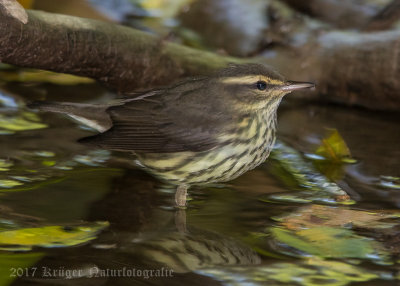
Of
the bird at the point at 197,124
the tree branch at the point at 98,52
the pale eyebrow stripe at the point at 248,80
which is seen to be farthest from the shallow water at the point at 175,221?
the pale eyebrow stripe at the point at 248,80

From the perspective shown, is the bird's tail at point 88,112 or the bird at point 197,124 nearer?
the bird at point 197,124

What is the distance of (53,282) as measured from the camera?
298cm

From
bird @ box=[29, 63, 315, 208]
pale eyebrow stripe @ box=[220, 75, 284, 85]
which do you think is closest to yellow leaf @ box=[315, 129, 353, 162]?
bird @ box=[29, 63, 315, 208]

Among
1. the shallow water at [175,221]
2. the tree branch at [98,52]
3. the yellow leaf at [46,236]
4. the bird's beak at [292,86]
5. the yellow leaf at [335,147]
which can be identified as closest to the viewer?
the shallow water at [175,221]

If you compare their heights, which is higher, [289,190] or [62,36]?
[62,36]

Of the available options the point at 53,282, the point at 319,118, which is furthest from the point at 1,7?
the point at 319,118

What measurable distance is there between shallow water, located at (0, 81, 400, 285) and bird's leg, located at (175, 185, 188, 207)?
5cm

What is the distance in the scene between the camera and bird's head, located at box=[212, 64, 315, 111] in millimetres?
4285

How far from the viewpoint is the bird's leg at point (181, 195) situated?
4048 millimetres

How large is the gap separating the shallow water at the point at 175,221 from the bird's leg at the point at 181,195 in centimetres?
5

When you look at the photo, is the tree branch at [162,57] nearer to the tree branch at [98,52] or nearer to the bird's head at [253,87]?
the tree branch at [98,52]

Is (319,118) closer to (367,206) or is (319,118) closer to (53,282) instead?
(367,206)

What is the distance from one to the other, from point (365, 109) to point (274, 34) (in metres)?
1.19

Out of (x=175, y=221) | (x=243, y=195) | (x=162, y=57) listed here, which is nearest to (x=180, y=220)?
(x=175, y=221)
